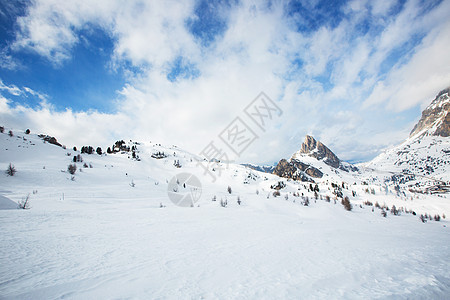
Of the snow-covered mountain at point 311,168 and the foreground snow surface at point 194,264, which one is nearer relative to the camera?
the foreground snow surface at point 194,264

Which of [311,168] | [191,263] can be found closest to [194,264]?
[191,263]

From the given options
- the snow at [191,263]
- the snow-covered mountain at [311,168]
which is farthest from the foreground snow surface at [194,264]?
the snow-covered mountain at [311,168]

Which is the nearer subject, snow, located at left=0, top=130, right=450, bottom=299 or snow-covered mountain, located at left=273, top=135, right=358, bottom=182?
snow, located at left=0, top=130, right=450, bottom=299

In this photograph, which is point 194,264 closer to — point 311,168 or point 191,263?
point 191,263

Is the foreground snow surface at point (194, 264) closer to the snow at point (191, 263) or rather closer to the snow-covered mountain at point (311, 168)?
the snow at point (191, 263)

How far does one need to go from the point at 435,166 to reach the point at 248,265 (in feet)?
870

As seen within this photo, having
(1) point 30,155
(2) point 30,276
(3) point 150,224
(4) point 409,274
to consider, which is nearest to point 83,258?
(2) point 30,276

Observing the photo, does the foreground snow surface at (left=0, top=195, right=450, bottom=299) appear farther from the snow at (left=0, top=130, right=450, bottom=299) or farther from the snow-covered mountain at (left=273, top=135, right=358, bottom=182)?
the snow-covered mountain at (left=273, top=135, right=358, bottom=182)

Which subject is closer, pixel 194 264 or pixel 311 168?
pixel 194 264

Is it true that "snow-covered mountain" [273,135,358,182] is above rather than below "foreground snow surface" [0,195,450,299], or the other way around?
above

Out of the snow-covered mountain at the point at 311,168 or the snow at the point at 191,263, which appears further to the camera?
the snow-covered mountain at the point at 311,168

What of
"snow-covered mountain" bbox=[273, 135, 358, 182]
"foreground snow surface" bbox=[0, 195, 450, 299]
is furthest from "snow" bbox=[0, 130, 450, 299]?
"snow-covered mountain" bbox=[273, 135, 358, 182]

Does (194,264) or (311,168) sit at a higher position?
(311,168)

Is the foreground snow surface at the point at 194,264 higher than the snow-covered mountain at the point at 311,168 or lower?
lower
